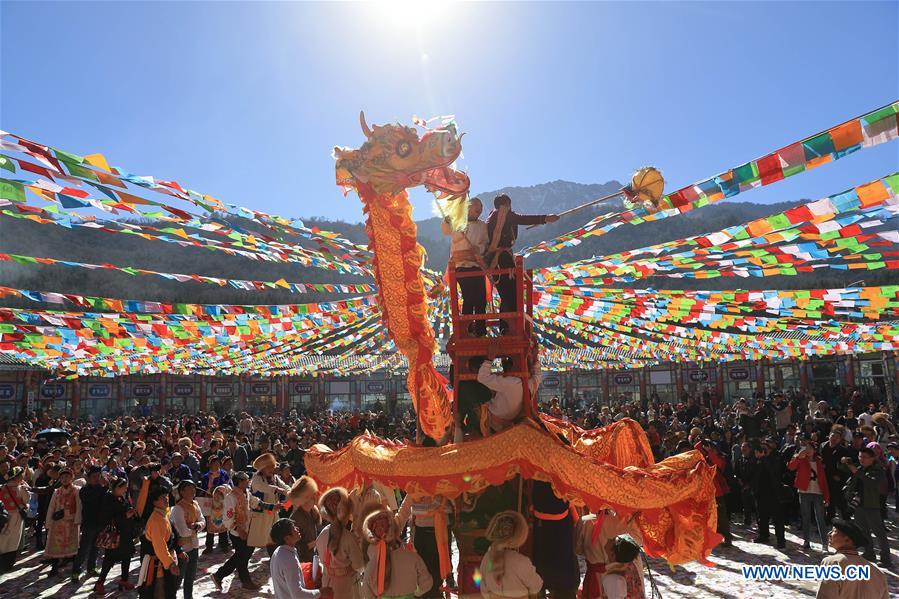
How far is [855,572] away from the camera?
4.22 meters

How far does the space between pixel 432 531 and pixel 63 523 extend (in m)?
7.35

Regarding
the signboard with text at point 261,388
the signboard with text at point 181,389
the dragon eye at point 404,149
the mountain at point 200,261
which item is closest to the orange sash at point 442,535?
the dragon eye at point 404,149

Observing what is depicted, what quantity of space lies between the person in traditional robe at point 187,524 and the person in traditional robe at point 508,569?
433 cm

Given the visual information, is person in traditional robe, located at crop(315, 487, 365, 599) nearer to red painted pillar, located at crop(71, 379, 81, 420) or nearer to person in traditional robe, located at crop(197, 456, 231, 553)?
person in traditional robe, located at crop(197, 456, 231, 553)

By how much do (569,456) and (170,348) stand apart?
11.2m

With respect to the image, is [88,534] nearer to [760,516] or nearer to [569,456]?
[569,456]

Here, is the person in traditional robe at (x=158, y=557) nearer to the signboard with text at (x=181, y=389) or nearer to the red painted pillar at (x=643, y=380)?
the red painted pillar at (x=643, y=380)

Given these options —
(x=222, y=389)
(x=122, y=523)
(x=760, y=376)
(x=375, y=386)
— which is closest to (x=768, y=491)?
(x=122, y=523)

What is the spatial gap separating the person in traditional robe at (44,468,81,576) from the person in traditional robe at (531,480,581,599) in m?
8.08

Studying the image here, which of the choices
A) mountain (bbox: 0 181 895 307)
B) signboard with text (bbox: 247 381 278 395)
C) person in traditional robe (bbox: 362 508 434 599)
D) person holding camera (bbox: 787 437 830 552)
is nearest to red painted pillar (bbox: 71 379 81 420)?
signboard with text (bbox: 247 381 278 395)

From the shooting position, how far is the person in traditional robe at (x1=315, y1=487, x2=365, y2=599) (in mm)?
4816

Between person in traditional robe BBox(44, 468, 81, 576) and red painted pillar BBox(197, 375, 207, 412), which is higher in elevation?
red painted pillar BBox(197, 375, 207, 412)

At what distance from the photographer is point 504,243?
5.58 meters

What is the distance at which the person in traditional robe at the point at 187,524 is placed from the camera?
7.09 meters
